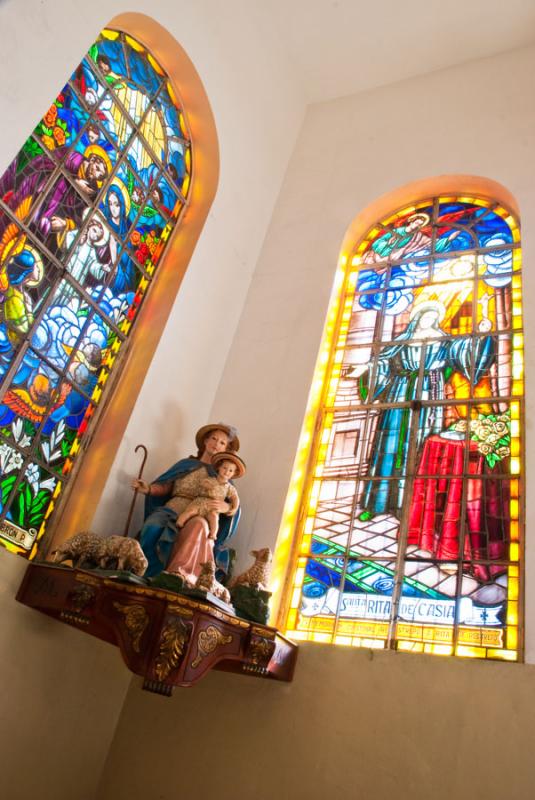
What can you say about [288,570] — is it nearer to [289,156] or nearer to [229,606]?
[229,606]

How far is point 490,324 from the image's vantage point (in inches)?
225

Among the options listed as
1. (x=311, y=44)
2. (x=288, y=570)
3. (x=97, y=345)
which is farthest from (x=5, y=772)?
(x=311, y=44)

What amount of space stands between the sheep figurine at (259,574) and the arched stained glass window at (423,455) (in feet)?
1.91

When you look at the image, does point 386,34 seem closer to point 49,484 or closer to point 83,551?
point 49,484

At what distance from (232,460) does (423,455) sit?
1.33 m

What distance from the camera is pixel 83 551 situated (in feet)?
13.6

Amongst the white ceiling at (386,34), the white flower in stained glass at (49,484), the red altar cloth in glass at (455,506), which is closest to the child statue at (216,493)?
the white flower in stained glass at (49,484)

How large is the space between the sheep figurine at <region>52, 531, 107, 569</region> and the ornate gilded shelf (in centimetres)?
7

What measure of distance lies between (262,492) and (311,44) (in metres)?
4.74

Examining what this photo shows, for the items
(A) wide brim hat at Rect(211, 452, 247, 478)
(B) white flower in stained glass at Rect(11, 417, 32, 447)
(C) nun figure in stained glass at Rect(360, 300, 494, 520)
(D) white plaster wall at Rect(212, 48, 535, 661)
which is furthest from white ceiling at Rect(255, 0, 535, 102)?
(B) white flower in stained glass at Rect(11, 417, 32, 447)

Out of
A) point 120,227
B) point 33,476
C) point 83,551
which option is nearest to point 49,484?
point 33,476

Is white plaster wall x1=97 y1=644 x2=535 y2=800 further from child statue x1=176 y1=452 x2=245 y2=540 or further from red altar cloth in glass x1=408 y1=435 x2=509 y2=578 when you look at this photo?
child statue x1=176 y1=452 x2=245 y2=540

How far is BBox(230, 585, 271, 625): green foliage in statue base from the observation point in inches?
166

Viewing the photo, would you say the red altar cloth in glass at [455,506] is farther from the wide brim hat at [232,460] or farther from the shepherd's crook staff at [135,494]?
the shepherd's crook staff at [135,494]
